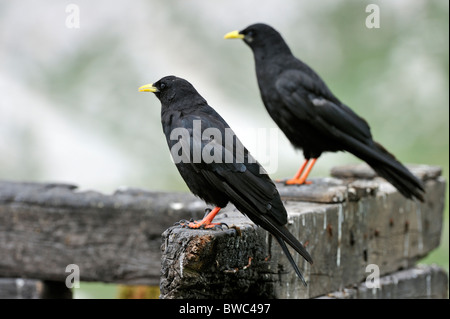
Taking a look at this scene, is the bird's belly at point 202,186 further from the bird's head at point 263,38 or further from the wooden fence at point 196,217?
the bird's head at point 263,38

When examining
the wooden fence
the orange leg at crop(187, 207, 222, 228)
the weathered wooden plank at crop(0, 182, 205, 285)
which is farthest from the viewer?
the weathered wooden plank at crop(0, 182, 205, 285)

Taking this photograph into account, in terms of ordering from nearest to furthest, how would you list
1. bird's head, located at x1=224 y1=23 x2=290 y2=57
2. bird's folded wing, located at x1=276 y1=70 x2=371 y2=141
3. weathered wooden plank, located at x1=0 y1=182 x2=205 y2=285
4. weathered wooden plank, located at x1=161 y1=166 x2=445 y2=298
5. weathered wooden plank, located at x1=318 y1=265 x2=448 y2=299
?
weathered wooden plank, located at x1=161 y1=166 x2=445 y2=298 < weathered wooden plank, located at x1=318 y1=265 x2=448 y2=299 < bird's folded wing, located at x1=276 y1=70 x2=371 y2=141 < bird's head, located at x1=224 y1=23 x2=290 y2=57 < weathered wooden plank, located at x1=0 y1=182 x2=205 y2=285

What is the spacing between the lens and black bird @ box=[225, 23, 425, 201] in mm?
4875

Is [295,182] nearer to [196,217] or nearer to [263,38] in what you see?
[196,217]

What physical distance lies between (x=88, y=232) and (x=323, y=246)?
6.05 feet

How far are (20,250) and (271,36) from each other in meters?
2.27

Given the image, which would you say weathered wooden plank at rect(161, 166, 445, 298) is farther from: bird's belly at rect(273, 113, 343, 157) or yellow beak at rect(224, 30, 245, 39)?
yellow beak at rect(224, 30, 245, 39)

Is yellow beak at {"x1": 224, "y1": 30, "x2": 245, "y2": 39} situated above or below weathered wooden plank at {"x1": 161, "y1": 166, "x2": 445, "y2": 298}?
A: above

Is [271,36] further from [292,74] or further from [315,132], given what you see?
[315,132]

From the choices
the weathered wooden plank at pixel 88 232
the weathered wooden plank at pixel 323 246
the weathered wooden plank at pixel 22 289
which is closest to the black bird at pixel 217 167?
the weathered wooden plank at pixel 323 246

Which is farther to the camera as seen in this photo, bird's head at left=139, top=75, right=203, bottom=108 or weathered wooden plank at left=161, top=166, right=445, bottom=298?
bird's head at left=139, top=75, right=203, bottom=108

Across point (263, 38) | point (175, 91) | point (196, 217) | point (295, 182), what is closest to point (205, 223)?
point (175, 91)

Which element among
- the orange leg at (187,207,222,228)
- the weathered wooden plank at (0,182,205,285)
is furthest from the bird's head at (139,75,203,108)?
the weathered wooden plank at (0,182,205,285)

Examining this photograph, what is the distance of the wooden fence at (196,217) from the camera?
4.48 metres
